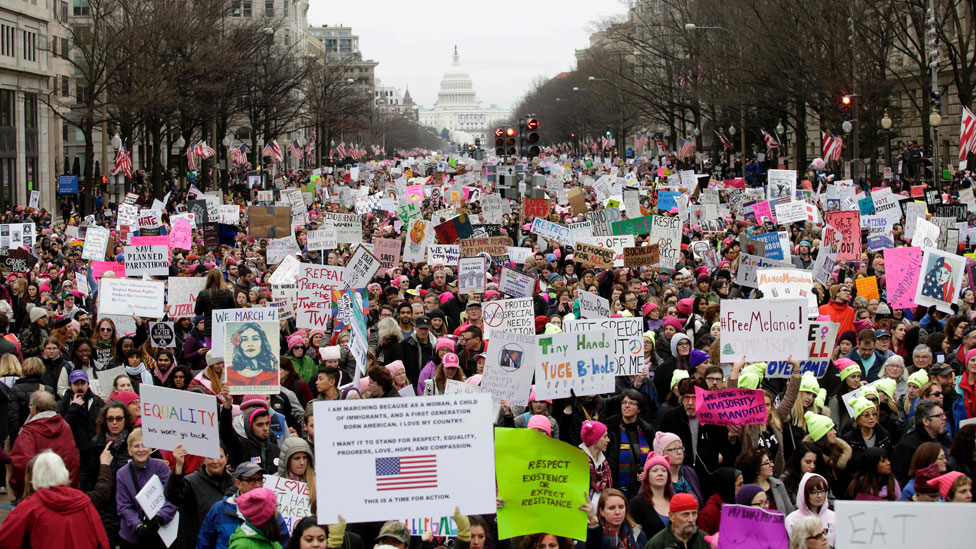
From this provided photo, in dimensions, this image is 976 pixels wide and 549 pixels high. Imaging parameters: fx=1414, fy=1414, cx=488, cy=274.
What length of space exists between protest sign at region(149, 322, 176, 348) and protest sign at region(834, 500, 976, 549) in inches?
387

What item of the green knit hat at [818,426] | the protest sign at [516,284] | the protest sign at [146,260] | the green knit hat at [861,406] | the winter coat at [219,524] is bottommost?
the winter coat at [219,524]

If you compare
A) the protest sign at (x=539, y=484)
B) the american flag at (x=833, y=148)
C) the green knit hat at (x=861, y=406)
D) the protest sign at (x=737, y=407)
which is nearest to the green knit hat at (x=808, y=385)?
the green knit hat at (x=861, y=406)

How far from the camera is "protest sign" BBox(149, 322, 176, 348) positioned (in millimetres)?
14289

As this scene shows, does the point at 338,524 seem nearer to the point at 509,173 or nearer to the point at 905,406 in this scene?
the point at 905,406

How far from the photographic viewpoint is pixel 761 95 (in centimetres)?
4975

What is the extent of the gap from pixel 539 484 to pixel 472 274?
9.25 meters

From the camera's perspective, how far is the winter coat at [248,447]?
8.90m

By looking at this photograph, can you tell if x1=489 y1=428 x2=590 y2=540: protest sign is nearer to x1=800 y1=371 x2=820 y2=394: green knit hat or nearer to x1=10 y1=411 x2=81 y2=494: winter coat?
x1=800 y1=371 x2=820 y2=394: green knit hat

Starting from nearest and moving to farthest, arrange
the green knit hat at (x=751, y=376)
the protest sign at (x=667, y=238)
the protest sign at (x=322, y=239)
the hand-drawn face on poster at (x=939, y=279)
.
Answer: the green knit hat at (x=751, y=376) < the hand-drawn face on poster at (x=939, y=279) < the protest sign at (x=667, y=238) < the protest sign at (x=322, y=239)

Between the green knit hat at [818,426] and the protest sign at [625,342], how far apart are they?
5.93ft

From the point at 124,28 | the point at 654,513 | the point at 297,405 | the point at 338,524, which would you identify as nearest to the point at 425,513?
the point at 338,524

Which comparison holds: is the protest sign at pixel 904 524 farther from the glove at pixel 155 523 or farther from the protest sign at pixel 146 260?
the protest sign at pixel 146 260

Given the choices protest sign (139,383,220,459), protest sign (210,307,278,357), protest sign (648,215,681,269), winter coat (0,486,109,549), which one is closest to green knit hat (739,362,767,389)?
protest sign (139,383,220,459)

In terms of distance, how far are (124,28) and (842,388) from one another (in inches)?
1643
